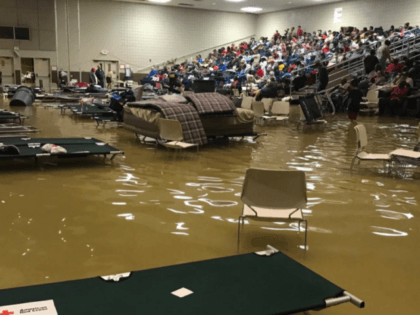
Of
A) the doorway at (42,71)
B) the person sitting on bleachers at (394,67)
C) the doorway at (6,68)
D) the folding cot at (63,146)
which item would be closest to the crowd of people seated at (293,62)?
the person sitting on bleachers at (394,67)

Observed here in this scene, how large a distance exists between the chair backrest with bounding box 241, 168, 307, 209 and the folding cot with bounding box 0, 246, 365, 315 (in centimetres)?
102

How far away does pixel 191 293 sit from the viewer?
2.43 metres

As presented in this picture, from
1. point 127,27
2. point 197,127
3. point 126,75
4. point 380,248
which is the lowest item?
point 380,248

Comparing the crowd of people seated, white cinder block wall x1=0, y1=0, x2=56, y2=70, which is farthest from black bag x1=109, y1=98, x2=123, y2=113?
white cinder block wall x1=0, y1=0, x2=56, y2=70

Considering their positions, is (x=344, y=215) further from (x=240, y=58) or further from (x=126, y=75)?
(x=126, y=75)

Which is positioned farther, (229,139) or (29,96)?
(29,96)

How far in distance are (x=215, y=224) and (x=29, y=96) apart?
44.4 ft

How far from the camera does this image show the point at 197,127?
319 inches

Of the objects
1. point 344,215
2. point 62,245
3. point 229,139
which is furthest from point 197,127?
point 62,245

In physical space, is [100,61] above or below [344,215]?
above

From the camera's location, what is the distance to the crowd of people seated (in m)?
15.9

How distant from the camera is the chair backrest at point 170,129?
7.48 meters

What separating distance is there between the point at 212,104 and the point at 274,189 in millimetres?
4807

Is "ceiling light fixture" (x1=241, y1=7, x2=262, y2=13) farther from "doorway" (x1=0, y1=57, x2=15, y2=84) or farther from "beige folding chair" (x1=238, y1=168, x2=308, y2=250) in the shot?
"beige folding chair" (x1=238, y1=168, x2=308, y2=250)
